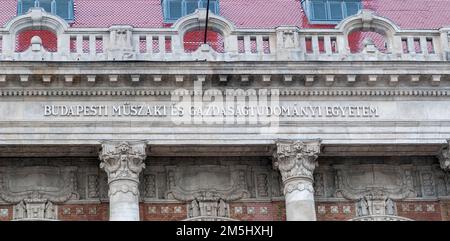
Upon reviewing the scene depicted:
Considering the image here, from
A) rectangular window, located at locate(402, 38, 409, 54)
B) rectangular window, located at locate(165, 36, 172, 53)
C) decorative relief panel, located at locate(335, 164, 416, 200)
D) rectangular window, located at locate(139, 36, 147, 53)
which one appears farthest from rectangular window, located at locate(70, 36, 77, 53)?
rectangular window, located at locate(402, 38, 409, 54)

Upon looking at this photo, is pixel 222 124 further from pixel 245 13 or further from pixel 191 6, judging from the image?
pixel 191 6

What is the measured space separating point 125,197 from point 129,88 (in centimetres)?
282

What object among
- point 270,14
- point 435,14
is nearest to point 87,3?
point 270,14

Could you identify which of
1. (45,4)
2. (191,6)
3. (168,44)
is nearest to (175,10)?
(191,6)

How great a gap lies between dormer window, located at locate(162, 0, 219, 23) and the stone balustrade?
3.67 meters

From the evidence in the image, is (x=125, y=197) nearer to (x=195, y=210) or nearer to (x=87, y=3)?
(x=195, y=210)

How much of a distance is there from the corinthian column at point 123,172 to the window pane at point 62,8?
273 inches

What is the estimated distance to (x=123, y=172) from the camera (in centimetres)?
2953

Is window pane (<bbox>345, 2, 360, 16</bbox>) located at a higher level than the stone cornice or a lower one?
higher

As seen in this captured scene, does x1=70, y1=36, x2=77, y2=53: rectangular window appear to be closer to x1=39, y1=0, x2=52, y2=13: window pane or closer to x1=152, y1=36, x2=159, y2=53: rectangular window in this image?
x1=152, y1=36, x2=159, y2=53: rectangular window

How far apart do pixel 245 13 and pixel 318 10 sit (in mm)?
2225

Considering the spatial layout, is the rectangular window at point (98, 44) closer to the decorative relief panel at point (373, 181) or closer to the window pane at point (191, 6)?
the window pane at point (191, 6)

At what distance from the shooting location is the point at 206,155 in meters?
30.8

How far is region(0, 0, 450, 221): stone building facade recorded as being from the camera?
2988 cm
